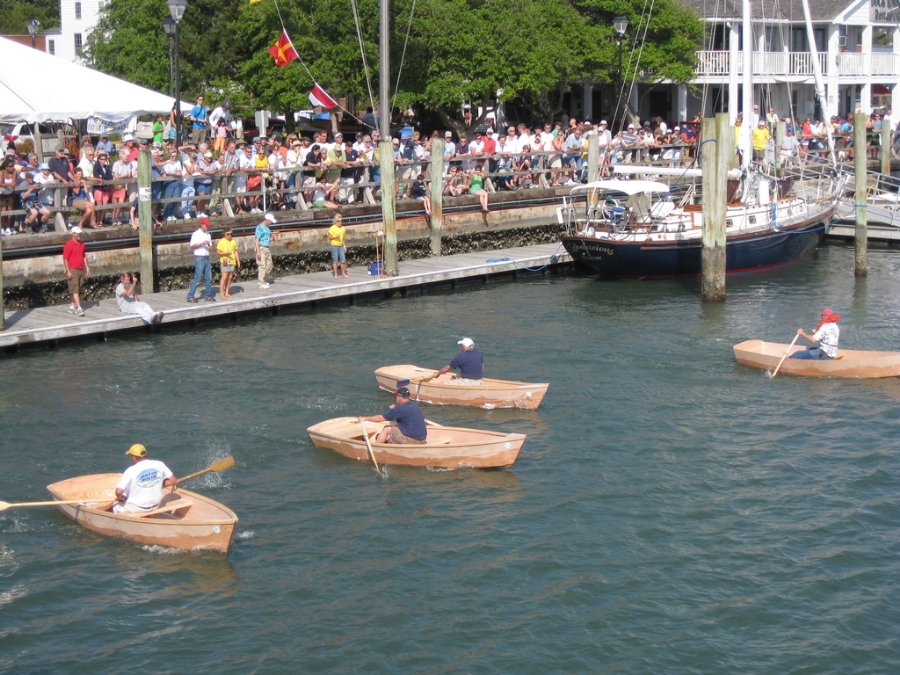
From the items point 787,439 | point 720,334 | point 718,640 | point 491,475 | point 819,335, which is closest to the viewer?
point 718,640

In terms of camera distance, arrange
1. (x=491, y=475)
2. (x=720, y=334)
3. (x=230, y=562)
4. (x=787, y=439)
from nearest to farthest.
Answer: (x=230, y=562)
(x=491, y=475)
(x=787, y=439)
(x=720, y=334)

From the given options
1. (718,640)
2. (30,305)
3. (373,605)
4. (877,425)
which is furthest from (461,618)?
(30,305)

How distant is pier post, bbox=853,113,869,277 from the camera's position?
2961 centimetres

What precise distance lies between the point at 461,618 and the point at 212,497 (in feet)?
14.9

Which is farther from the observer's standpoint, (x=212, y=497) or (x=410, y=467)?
(x=410, y=467)

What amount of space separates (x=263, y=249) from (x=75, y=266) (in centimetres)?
444

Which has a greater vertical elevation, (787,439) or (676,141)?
→ (676,141)

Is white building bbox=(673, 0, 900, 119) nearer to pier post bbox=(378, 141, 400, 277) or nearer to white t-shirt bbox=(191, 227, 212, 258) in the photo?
pier post bbox=(378, 141, 400, 277)

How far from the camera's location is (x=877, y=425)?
18531mm

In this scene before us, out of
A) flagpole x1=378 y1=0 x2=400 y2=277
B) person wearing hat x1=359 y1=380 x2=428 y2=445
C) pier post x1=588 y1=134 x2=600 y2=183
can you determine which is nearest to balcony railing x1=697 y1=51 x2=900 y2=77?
pier post x1=588 y1=134 x2=600 y2=183

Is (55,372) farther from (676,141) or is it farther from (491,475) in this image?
(676,141)

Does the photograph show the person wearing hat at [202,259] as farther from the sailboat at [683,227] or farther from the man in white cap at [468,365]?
the sailboat at [683,227]

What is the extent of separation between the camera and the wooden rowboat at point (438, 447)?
16562mm

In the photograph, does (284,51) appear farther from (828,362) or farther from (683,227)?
(828,362)
